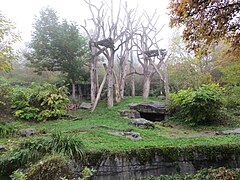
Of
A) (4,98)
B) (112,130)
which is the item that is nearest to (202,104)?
(112,130)

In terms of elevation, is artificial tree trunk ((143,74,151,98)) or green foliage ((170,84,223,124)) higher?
artificial tree trunk ((143,74,151,98))

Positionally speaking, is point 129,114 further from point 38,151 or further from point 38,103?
point 38,151

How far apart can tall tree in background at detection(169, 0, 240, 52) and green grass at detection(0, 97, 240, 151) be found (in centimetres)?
205

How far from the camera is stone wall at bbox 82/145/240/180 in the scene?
3561 millimetres

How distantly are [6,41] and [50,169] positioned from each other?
4336 mm

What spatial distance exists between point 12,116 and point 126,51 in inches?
289

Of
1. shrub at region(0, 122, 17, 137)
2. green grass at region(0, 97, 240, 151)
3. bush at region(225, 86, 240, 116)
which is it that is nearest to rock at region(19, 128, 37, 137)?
shrub at region(0, 122, 17, 137)

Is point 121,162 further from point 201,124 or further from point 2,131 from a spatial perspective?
point 201,124

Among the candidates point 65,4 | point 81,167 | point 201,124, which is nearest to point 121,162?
point 81,167

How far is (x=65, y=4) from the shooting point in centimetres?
1260

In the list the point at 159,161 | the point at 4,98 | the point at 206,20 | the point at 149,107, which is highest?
the point at 206,20

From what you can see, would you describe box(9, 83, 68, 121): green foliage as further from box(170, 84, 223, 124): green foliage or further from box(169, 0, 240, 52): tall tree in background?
box(169, 0, 240, 52): tall tree in background

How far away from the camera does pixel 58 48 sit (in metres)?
9.91

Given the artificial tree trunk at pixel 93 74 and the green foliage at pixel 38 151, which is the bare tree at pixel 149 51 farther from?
the green foliage at pixel 38 151
